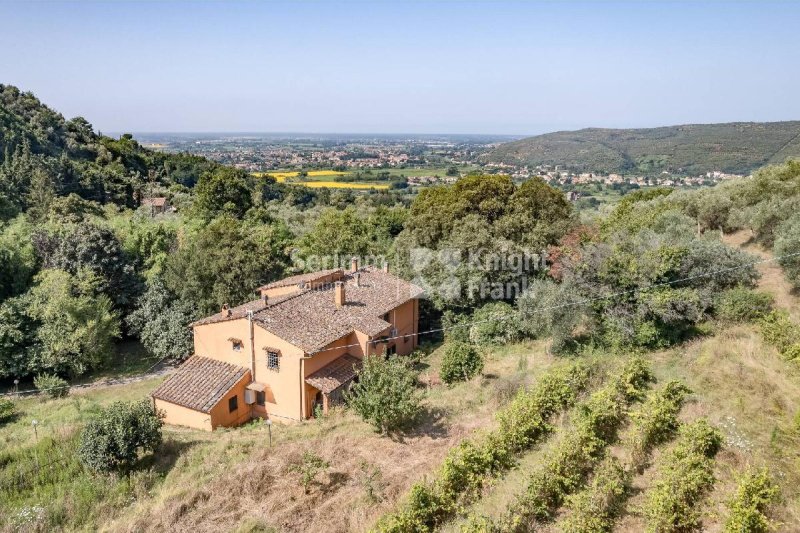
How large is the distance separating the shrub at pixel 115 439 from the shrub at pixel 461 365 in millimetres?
12110

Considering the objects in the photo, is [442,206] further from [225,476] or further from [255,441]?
[225,476]

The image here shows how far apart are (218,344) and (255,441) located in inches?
259

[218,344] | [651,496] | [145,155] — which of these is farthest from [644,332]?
[145,155]

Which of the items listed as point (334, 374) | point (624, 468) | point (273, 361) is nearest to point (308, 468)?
point (334, 374)

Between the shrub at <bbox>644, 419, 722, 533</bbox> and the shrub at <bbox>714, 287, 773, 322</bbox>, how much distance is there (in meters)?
10.5

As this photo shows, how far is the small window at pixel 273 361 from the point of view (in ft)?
69.4

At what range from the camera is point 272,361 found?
840 inches

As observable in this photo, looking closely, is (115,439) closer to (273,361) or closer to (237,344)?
(273,361)

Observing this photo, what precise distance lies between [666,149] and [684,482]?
98879 millimetres

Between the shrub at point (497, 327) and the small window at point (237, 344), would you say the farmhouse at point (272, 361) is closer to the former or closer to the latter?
the small window at point (237, 344)

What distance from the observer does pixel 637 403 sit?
15.9 metres

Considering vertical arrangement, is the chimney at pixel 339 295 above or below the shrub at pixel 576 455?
above

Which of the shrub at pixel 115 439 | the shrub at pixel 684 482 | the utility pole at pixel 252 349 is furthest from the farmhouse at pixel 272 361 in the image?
the shrub at pixel 684 482

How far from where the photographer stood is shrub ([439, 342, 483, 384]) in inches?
862
